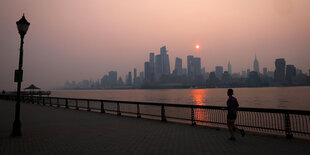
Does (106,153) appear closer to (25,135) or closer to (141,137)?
(141,137)

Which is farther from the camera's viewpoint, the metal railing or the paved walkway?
the metal railing

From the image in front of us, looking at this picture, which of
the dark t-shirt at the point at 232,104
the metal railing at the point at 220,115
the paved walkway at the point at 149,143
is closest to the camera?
the paved walkway at the point at 149,143

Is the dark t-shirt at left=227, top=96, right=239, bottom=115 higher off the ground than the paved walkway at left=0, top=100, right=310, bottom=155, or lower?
higher

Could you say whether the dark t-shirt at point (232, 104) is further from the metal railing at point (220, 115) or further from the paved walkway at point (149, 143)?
the paved walkway at point (149, 143)

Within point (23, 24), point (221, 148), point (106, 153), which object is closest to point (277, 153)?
point (221, 148)

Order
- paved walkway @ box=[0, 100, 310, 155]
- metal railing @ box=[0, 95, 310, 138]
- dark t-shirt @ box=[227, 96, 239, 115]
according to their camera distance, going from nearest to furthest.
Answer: paved walkway @ box=[0, 100, 310, 155]
dark t-shirt @ box=[227, 96, 239, 115]
metal railing @ box=[0, 95, 310, 138]

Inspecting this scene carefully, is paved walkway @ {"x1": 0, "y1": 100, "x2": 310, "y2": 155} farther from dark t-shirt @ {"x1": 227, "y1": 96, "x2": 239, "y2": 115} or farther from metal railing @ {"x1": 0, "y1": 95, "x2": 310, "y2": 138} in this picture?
dark t-shirt @ {"x1": 227, "y1": 96, "x2": 239, "y2": 115}

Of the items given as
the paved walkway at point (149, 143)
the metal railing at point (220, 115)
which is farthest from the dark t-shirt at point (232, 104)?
the paved walkway at point (149, 143)

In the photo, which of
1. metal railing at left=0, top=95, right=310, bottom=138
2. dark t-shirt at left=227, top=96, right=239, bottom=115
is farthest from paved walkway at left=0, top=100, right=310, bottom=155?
dark t-shirt at left=227, top=96, right=239, bottom=115

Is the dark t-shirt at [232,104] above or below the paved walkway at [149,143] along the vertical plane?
above

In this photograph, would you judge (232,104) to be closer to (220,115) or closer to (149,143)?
(220,115)

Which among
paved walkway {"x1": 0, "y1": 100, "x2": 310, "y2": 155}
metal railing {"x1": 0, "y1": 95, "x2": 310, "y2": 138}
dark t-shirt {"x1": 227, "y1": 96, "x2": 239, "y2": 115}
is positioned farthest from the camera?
metal railing {"x1": 0, "y1": 95, "x2": 310, "y2": 138}

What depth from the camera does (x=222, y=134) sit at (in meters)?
10.1

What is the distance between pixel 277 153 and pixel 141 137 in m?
5.13
